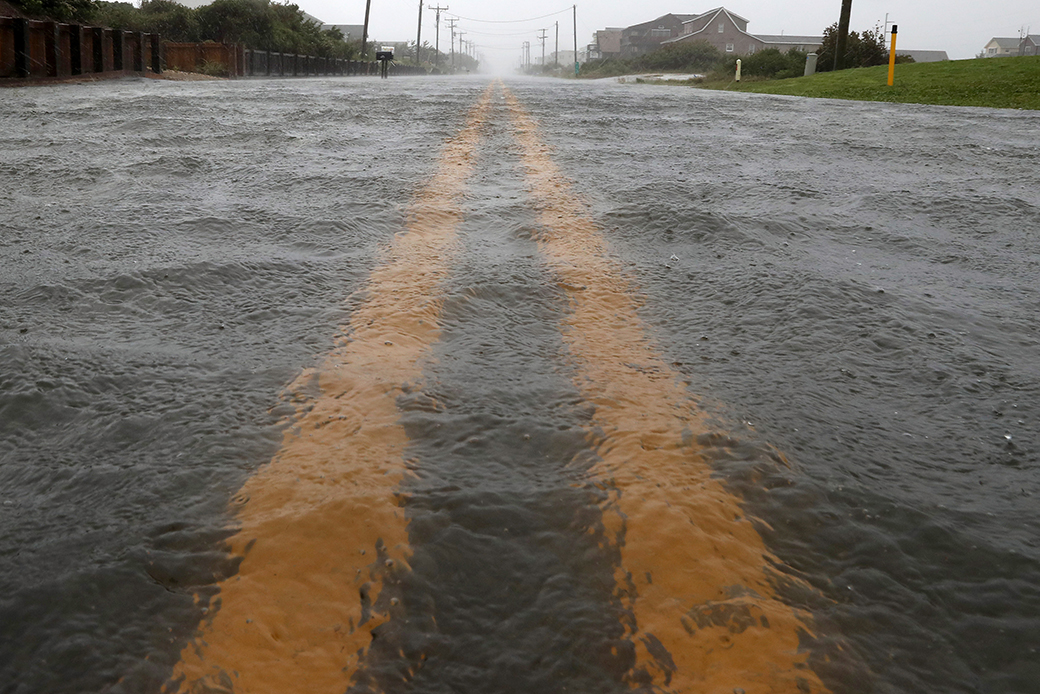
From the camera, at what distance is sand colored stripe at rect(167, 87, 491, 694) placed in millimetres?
1045

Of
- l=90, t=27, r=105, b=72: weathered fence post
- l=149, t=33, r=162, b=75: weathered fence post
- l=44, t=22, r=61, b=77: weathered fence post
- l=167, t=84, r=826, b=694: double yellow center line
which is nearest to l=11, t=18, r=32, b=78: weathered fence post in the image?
l=44, t=22, r=61, b=77: weathered fence post

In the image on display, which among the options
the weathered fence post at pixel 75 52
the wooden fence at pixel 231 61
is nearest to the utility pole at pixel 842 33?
the wooden fence at pixel 231 61

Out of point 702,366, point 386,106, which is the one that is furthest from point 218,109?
point 702,366

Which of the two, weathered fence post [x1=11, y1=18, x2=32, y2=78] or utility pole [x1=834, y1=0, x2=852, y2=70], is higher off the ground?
utility pole [x1=834, y1=0, x2=852, y2=70]

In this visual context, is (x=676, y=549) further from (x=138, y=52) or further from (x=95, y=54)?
(x=138, y=52)

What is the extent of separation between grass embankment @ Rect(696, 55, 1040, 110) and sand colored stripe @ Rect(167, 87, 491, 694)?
1202cm

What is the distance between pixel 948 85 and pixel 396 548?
1652 cm

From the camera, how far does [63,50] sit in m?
16.3

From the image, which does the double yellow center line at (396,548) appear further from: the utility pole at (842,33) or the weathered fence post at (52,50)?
the utility pole at (842,33)

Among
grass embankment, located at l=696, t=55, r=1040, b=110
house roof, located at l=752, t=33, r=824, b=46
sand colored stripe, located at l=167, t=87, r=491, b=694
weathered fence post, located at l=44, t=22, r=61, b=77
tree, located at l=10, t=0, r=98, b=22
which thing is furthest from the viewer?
house roof, located at l=752, t=33, r=824, b=46

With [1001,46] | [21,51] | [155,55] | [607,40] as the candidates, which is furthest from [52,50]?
[1001,46]

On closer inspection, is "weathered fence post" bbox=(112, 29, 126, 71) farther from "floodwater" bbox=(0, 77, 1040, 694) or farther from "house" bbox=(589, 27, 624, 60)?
"house" bbox=(589, 27, 624, 60)

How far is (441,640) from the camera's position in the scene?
1.09 metres

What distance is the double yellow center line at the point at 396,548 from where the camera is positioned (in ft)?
3.46
